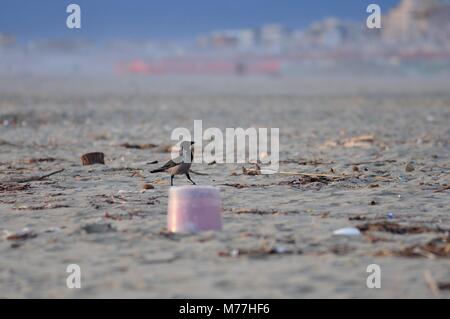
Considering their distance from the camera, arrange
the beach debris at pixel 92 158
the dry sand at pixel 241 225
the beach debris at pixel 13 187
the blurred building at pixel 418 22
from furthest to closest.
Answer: the blurred building at pixel 418 22 < the beach debris at pixel 92 158 < the beach debris at pixel 13 187 < the dry sand at pixel 241 225

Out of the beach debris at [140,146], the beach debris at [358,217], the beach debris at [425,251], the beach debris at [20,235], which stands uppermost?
the beach debris at [140,146]

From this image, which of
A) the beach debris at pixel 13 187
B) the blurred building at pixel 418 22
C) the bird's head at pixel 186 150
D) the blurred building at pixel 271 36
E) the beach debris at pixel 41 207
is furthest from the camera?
the blurred building at pixel 271 36

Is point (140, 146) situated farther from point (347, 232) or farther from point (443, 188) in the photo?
point (347, 232)

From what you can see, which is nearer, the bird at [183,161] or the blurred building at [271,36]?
the bird at [183,161]

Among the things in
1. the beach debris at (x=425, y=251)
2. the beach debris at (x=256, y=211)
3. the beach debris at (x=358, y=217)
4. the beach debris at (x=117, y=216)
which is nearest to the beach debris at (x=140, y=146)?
the beach debris at (x=256, y=211)

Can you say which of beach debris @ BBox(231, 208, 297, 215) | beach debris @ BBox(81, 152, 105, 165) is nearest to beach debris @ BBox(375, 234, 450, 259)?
beach debris @ BBox(231, 208, 297, 215)

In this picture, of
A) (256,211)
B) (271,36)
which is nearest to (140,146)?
(256,211)

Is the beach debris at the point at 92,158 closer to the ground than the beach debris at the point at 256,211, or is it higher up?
higher up

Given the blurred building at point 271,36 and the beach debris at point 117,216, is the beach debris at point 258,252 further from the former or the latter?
the blurred building at point 271,36
